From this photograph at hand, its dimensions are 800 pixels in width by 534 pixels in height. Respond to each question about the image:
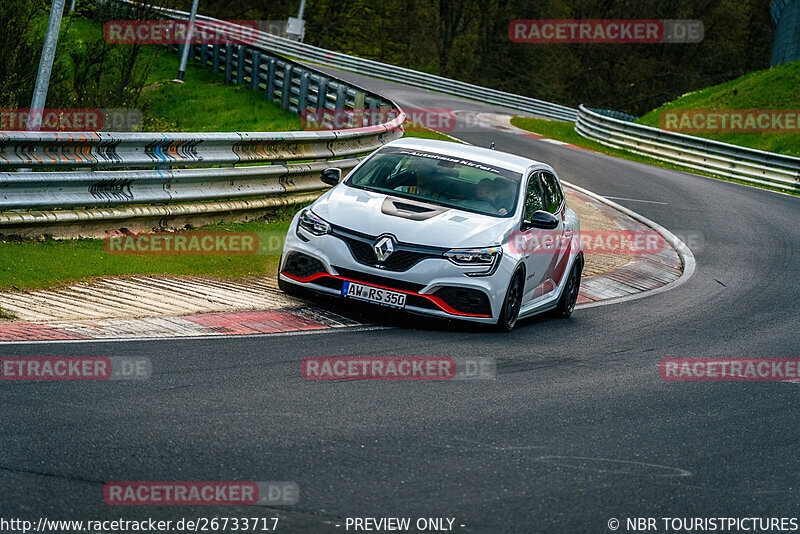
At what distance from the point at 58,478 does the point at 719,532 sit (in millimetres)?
3148

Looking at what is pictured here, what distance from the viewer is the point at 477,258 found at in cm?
964

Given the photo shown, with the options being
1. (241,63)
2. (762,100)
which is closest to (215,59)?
(241,63)

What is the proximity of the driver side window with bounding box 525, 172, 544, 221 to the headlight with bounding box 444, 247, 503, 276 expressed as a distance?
Answer: 113cm

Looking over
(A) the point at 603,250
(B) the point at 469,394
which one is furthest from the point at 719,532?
(A) the point at 603,250

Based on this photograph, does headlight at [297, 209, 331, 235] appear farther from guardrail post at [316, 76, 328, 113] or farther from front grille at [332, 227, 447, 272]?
guardrail post at [316, 76, 328, 113]

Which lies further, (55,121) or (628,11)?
(628,11)

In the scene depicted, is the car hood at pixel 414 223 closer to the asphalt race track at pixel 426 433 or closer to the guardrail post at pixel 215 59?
the asphalt race track at pixel 426 433

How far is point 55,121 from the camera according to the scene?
20125 mm

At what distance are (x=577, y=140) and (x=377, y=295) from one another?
100 feet

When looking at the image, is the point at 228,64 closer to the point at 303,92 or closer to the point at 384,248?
the point at 303,92

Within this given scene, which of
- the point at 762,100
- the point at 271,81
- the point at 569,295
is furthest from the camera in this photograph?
the point at 762,100

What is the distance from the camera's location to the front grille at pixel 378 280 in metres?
9.48

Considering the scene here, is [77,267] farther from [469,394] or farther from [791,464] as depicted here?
[791,464]

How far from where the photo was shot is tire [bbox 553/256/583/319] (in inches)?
461
